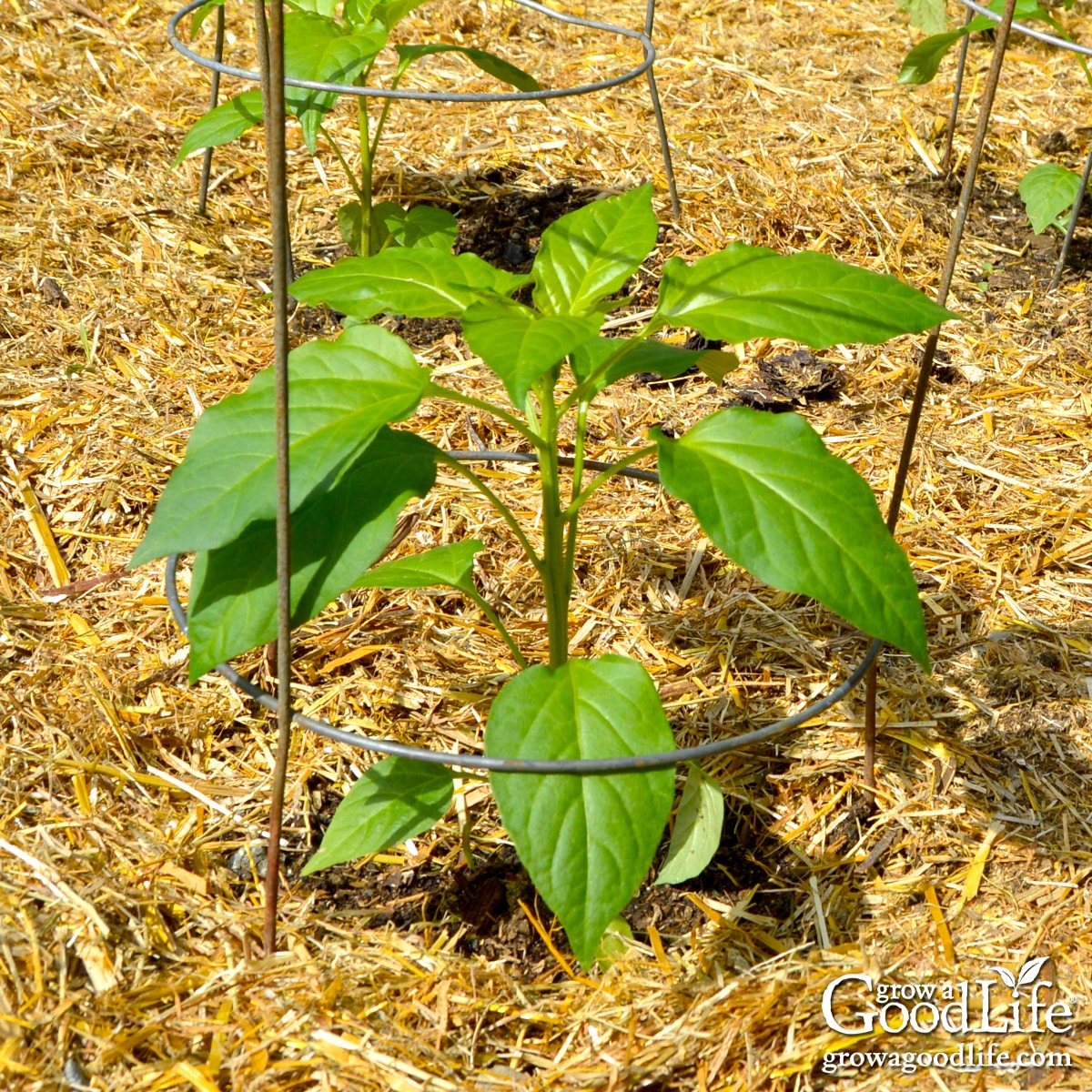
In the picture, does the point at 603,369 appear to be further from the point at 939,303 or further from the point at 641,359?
the point at 939,303

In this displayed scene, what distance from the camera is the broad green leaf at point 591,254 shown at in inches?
54.4


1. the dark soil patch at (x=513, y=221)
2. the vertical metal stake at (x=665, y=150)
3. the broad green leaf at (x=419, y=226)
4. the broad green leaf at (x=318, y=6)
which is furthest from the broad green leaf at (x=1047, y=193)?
the broad green leaf at (x=318, y=6)

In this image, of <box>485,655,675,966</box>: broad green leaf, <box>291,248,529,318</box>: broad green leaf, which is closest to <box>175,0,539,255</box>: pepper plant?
<box>291,248,529,318</box>: broad green leaf

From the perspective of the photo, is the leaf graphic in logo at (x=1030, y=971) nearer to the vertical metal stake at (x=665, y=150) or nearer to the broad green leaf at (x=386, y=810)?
the broad green leaf at (x=386, y=810)

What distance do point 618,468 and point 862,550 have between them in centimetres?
30

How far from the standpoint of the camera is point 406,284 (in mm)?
1321

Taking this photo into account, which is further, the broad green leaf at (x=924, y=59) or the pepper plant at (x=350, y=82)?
the broad green leaf at (x=924, y=59)

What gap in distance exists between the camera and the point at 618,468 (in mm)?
1335

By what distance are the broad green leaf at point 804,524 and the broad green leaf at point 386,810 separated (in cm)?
50

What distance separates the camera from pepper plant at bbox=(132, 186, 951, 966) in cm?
115

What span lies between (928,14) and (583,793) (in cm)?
327

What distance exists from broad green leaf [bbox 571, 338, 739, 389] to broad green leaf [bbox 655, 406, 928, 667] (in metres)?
0.12

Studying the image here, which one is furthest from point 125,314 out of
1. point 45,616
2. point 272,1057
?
point 272,1057

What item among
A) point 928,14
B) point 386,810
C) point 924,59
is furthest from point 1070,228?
point 386,810
